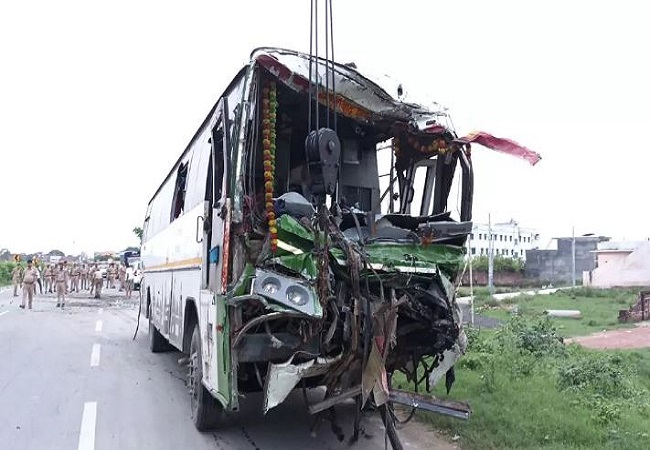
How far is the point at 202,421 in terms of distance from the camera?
645 cm

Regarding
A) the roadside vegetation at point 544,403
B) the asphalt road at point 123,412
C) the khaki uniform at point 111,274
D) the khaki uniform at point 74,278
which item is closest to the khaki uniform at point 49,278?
the khaki uniform at point 74,278

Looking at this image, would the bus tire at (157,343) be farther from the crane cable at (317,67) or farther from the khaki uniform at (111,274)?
the khaki uniform at (111,274)

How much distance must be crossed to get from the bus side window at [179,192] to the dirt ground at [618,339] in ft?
35.9

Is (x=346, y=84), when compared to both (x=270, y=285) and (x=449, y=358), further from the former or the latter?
(x=449, y=358)

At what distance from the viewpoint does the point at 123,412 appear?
734 centimetres

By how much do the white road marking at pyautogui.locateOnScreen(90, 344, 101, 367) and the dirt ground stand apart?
11238 millimetres

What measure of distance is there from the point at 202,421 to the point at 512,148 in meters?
4.15

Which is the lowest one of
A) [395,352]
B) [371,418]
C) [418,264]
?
[371,418]

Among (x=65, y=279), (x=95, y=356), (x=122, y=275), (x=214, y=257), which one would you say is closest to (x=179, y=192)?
(x=214, y=257)

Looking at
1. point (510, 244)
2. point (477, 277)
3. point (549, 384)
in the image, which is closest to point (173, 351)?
point (549, 384)

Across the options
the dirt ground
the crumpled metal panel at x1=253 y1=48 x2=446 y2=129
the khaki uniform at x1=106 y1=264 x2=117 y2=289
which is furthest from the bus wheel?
the khaki uniform at x1=106 y1=264 x2=117 y2=289

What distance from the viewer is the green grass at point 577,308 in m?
20.4

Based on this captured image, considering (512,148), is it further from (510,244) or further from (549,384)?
(510,244)

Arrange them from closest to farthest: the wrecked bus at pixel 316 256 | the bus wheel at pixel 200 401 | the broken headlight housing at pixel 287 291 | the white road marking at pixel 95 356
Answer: the broken headlight housing at pixel 287 291 < the wrecked bus at pixel 316 256 < the bus wheel at pixel 200 401 < the white road marking at pixel 95 356
